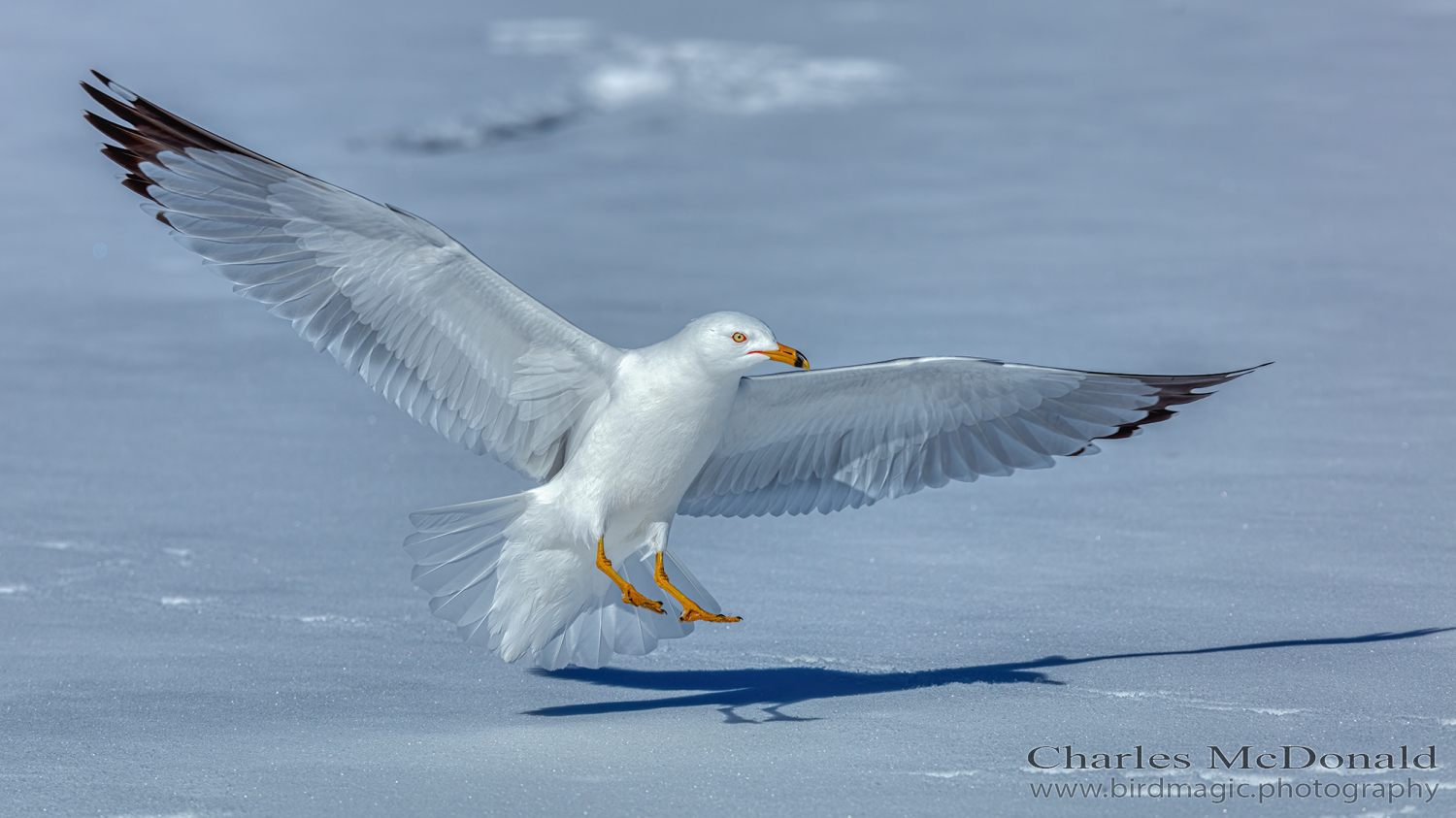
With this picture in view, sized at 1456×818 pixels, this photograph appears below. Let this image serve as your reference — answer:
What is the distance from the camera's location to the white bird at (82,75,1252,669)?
426 centimetres

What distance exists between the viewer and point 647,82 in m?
13.4

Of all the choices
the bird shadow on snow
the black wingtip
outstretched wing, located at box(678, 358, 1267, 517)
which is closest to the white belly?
outstretched wing, located at box(678, 358, 1267, 517)

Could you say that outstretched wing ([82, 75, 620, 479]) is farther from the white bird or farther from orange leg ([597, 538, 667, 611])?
orange leg ([597, 538, 667, 611])

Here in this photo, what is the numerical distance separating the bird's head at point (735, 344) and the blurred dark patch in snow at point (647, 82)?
7.95m

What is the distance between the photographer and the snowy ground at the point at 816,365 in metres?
3.71

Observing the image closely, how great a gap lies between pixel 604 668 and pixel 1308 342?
13.8 feet

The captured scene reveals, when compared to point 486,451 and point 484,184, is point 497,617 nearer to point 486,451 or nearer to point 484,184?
point 486,451

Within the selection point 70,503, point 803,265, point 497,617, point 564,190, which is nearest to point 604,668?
point 497,617

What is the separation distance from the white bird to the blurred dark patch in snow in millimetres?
7400

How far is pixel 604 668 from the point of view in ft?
15.0

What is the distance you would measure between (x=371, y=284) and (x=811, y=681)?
5.49 ft

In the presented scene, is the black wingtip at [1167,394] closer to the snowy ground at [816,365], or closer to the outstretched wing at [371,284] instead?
the snowy ground at [816,365]

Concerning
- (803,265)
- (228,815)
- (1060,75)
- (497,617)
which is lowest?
(228,815)

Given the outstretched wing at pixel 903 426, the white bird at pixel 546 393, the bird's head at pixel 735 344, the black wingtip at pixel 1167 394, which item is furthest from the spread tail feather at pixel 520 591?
the black wingtip at pixel 1167 394
